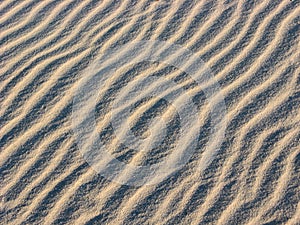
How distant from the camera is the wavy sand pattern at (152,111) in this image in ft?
11.0

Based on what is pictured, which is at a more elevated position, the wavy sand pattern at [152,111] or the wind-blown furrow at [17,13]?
the wind-blown furrow at [17,13]

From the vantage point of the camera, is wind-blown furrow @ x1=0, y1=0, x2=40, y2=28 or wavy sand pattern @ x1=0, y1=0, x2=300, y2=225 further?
wind-blown furrow @ x1=0, y1=0, x2=40, y2=28

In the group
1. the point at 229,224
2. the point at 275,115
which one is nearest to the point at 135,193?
the point at 229,224

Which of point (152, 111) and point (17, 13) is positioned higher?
point (17, 13)

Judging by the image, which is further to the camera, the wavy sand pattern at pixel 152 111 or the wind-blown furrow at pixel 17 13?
the wind-blown furrow at pixel 17 13

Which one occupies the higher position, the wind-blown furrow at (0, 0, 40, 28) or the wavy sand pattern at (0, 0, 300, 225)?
the wind-blown furrow at (0, 0, 40, 28)

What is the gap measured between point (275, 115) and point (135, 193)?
4.64 feet

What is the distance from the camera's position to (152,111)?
383 cm

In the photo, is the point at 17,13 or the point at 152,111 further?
the point at 17,13

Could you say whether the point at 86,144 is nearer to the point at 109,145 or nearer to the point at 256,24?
the point at 109,145

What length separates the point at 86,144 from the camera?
3.64 m

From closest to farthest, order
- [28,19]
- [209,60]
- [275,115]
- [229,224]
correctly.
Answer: [229,224], [275,115], [209,60], [28,19]

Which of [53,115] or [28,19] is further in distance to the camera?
[28,19]

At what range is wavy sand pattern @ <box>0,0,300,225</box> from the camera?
3359 mm
